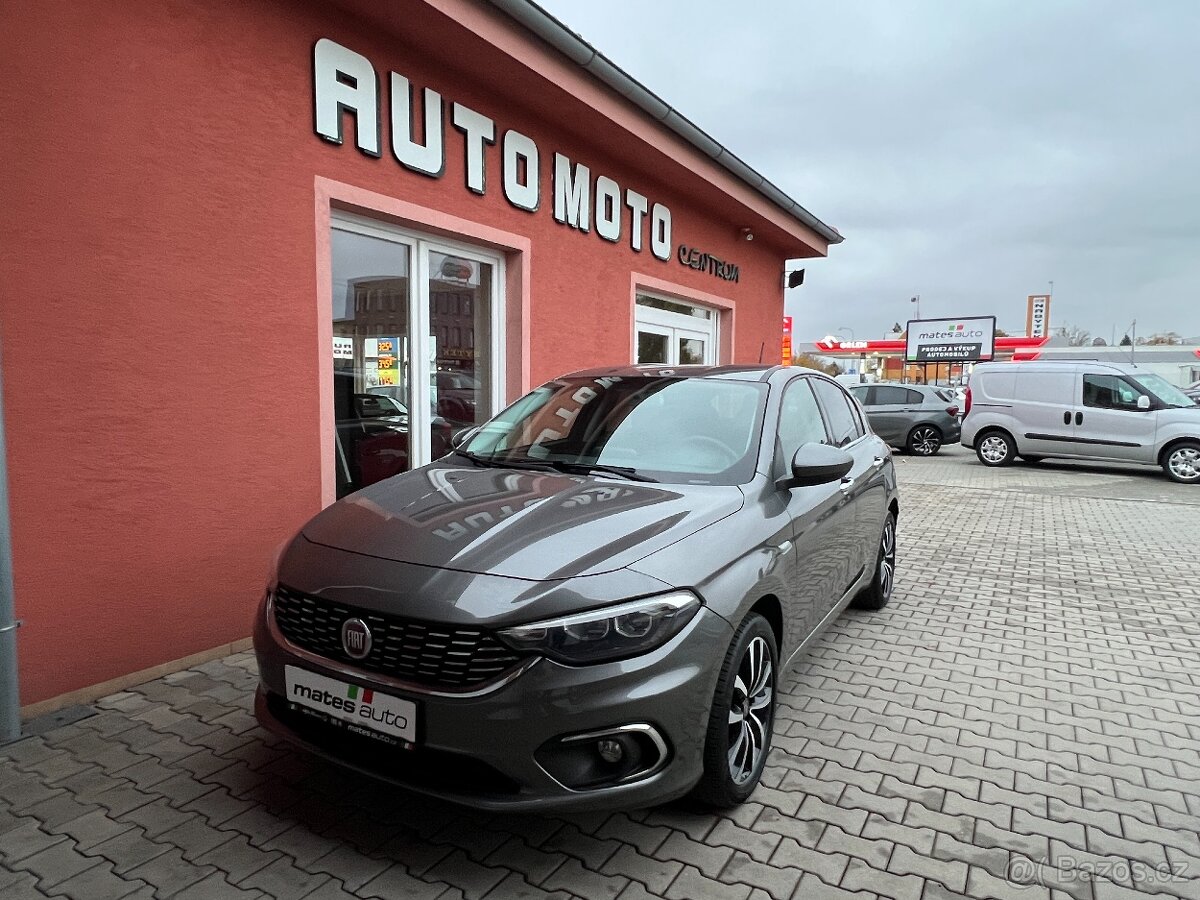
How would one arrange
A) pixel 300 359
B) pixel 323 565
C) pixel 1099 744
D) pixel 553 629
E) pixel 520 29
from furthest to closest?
1. pixel 520 29
2. pixel 300 359
3. pixel 1099 744
4. pixel 323 565
5. pixel 553 629

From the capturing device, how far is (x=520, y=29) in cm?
518

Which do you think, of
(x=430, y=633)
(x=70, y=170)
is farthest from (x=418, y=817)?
(x=70, y=170)

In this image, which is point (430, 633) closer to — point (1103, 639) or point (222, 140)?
point (222, 140)

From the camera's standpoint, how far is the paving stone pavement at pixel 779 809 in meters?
2.29

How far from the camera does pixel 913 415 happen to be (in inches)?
656

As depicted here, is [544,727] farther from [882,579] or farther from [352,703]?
[882,579]

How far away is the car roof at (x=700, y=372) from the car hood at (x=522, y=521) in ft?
3.19

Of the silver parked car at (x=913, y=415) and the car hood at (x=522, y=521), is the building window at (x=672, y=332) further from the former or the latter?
the silver parked car at (x=913, y=415)

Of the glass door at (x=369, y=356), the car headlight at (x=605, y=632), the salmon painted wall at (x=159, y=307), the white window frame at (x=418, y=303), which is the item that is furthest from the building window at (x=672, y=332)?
the car headlight at (x=605, y=632)

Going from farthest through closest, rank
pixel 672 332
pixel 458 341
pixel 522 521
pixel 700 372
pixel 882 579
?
pixel 672 332 < pixel 458 341 < pixel 882 579 < pixel 700 372 < pixel 522 521

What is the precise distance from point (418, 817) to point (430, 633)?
2.81 ft

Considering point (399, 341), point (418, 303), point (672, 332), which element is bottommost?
point (399, 341)

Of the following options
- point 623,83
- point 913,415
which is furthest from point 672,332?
point 913,415

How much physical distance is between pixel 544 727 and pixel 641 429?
164 centimetres
